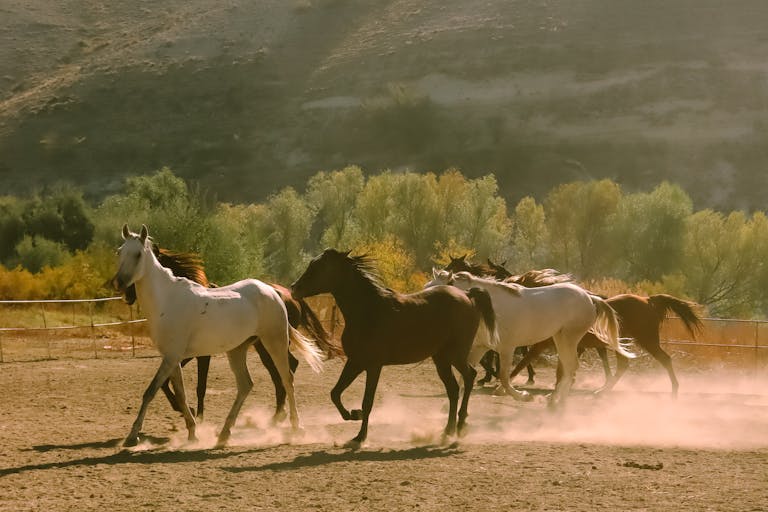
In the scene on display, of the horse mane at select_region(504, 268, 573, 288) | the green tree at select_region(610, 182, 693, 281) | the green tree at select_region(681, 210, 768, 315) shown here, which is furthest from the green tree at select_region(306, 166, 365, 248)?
the horse mane at select_region(504, 268, 573, 288)

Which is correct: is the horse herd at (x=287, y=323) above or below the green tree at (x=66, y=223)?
above

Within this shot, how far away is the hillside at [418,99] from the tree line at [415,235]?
20.2m

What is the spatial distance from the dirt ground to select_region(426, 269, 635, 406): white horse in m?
0.65

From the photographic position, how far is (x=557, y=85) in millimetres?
79188

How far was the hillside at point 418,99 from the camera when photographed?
70.3 m

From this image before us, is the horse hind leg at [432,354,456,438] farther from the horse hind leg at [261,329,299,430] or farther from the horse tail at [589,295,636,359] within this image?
the horse tail at [589,295,636,359]

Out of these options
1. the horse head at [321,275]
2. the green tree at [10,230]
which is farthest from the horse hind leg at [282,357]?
the green tree at [10,230]

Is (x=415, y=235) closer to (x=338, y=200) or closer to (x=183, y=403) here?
(x=338, y=200)

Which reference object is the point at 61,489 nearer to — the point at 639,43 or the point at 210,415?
the point at 210,415

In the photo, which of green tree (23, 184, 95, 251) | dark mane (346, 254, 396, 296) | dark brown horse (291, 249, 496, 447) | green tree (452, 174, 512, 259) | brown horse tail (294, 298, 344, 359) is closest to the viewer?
dark brown horse (291, 249, 496, 447)

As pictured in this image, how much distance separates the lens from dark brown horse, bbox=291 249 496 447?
1030cm

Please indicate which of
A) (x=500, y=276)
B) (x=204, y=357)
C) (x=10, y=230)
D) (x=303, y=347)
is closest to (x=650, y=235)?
(x=500, y=276)

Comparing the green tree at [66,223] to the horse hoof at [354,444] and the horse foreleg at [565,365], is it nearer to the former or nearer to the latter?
the horse foreleg at [565,365]

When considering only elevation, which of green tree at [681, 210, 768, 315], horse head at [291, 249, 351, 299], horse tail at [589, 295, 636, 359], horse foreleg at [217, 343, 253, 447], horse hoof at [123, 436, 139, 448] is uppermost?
horse head at [291, 249, 351, 299]
